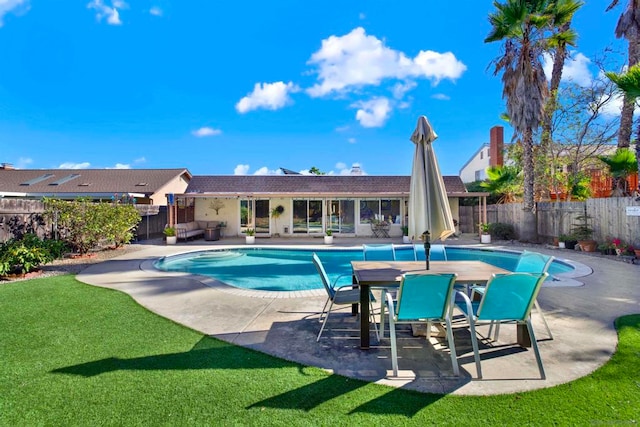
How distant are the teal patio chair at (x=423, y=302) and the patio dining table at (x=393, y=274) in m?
0.35

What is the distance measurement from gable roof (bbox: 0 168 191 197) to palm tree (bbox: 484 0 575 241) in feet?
68.5

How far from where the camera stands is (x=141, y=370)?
317 cm

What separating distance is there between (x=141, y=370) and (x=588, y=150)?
20769mm

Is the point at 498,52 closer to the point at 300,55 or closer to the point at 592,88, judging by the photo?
the point at 592,88

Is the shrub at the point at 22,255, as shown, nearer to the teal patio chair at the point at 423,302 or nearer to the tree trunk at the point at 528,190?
the teal patio chair at the point at 423,302

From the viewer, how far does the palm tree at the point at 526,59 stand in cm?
1305

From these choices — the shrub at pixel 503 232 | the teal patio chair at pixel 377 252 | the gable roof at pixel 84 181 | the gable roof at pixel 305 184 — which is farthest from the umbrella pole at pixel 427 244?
the gable roof at pixel 84 181

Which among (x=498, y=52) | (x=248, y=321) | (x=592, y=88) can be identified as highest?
(x=498, y=52)

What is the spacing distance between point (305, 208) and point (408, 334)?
600 inches

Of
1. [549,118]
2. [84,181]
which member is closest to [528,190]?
[549,118]

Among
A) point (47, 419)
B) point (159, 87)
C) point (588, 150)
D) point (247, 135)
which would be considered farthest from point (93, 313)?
point (247, 135)

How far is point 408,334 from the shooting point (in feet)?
13.8

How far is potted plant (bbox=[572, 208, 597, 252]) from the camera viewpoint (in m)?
11.6

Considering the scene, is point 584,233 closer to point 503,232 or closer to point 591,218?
point 591,218
